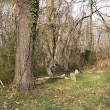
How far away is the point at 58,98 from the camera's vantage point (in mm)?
10445

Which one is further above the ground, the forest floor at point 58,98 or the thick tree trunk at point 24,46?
the thick tree trunk at point 24,46

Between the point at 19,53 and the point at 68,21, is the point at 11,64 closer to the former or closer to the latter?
the point at 19,53

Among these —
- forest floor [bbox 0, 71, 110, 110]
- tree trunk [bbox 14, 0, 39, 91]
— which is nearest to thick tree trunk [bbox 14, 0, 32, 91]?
tree trunk [bbox 14, 0, 39, 91]

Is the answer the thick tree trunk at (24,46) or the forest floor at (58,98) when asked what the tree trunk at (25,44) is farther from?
the forest floor at (58,98)

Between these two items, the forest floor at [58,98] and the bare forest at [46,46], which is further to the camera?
the bare forest at [46,46]

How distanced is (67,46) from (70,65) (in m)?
1.70

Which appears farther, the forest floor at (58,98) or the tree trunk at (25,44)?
the tree trunk at (25,44)

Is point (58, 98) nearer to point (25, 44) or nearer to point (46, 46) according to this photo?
point (25, 44)

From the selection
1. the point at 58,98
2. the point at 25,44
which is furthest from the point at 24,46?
the point at 58,98

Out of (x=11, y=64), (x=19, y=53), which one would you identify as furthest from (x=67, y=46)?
(x=19, y=53)

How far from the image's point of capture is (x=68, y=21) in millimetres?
24250

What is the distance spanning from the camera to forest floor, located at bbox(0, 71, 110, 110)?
932 cm

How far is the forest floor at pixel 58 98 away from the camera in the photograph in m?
9.32

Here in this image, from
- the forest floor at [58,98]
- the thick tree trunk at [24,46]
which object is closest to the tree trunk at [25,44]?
the thick tree trunk at [24,46]
